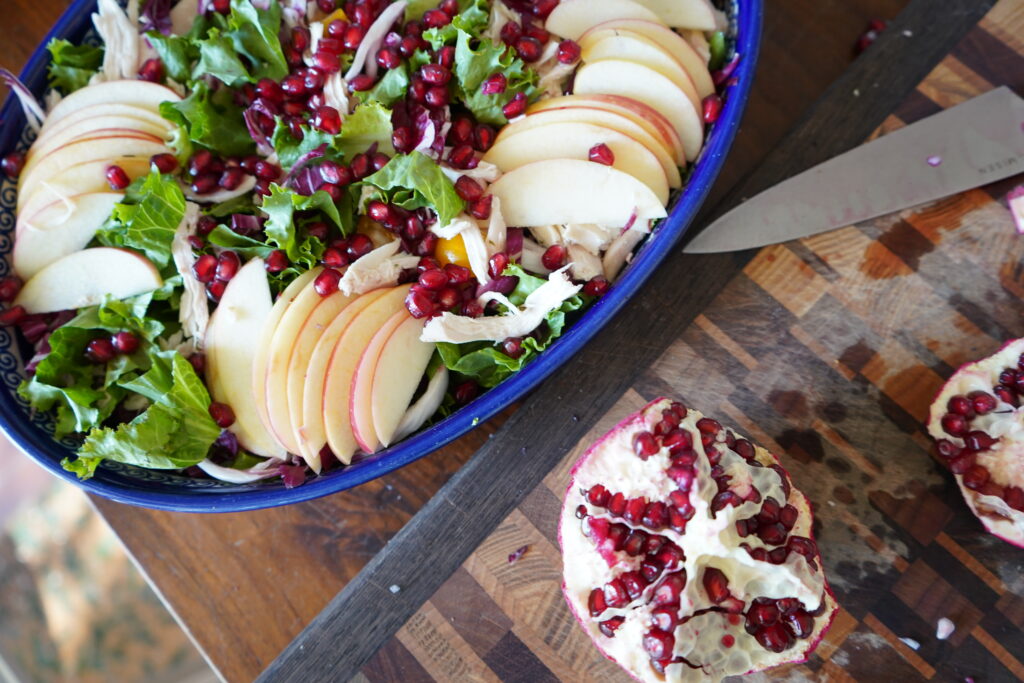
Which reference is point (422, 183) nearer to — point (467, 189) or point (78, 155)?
point (467, 189)

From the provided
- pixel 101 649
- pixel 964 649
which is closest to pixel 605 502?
pixel 964 649

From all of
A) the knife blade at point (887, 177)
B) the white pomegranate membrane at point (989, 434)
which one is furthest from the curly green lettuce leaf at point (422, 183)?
the white pomegranate membrane at point (989, 434)

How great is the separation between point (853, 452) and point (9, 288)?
6.41ft

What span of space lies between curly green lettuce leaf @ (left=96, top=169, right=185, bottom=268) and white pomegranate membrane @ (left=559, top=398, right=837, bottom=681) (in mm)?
1111

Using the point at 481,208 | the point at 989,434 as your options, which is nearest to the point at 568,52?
the point at 481,208

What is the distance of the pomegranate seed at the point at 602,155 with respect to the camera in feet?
5.41

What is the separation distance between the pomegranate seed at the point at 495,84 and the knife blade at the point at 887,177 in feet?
1.79

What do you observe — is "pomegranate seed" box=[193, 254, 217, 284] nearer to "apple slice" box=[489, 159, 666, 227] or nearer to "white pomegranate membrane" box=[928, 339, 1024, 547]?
"apple slice" box=[489, 159, 666, 227]

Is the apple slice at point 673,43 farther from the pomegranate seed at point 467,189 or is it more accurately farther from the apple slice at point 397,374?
the apple slice at point 397,374

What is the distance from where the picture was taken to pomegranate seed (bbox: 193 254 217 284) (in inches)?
69.9

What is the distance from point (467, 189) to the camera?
1.68m

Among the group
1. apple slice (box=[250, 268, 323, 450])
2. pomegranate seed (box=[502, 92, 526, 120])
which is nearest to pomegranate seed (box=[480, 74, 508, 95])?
pomegranate seed (box=[502, 92, 526, 120])

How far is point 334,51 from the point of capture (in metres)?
1.80

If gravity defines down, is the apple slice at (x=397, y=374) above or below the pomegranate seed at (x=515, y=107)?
below
